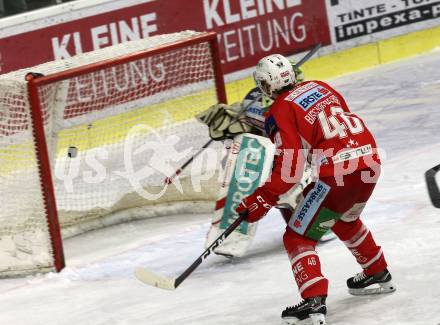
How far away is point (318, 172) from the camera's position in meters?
4.84

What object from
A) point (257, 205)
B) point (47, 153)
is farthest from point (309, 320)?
point (47, 153)

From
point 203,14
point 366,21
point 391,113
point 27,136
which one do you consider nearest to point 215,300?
point 27,136

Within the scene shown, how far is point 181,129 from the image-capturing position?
7.64 meters

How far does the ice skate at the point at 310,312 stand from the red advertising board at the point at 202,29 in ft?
15.6

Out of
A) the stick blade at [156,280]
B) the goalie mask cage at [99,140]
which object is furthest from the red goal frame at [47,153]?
the stick blade at [156,280]

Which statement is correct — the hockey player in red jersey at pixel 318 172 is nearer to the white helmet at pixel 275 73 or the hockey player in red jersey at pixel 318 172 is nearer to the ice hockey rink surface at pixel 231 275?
the white helmet at pixel 275 73

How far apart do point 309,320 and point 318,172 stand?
632 mm

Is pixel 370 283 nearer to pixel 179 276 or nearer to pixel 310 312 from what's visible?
pixel 310 312

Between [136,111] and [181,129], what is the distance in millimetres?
546

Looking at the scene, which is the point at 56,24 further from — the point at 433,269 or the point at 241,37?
the point at 433,269

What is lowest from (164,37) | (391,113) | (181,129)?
(391,113)

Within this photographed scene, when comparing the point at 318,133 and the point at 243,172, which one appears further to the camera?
the point at 243,172

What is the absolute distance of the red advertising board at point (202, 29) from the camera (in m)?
9.19

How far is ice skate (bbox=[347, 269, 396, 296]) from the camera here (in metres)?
5.12
